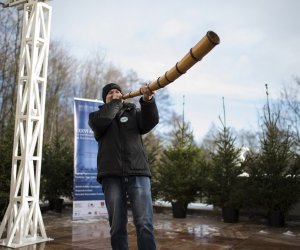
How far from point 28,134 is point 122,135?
2.64 m

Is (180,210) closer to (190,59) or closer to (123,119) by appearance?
(123,119)

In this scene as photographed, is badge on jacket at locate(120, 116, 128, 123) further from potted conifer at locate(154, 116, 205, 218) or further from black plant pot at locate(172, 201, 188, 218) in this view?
black plant pot at locate(172, 201, 188, 218)

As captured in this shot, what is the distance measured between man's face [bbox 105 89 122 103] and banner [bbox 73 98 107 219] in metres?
5.02

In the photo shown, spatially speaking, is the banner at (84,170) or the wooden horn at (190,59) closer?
the wooden horn at (190,59)

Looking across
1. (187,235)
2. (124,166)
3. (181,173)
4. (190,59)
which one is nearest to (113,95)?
(124,166)

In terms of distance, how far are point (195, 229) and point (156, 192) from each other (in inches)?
108

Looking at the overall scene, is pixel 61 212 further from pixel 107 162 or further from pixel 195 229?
pixel 107 162

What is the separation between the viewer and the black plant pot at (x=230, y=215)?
8.51 meters

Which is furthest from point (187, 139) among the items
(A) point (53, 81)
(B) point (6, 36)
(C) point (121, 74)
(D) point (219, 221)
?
(C) point (121, 74)

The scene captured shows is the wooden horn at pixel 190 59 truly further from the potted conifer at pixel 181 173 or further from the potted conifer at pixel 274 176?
the potted conifer at pixel 181 173

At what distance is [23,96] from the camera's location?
5379 mm

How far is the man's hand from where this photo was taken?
2898 millimetres

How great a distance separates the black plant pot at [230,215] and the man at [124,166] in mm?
6016

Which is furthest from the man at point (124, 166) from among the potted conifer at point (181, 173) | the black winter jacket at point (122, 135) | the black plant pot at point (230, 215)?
the potted conifer at point (181, 173)
